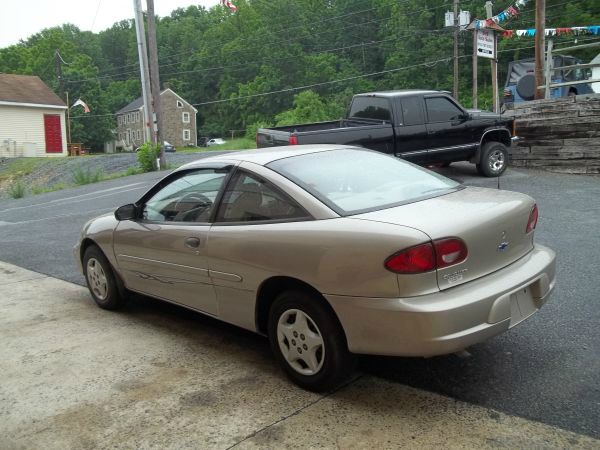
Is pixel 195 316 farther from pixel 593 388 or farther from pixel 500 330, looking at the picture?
pixel 593 388

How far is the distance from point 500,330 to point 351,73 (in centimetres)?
7247

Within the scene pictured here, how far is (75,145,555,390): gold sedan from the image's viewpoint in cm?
310

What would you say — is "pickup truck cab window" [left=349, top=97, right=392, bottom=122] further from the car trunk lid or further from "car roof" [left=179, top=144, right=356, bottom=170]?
the car trunk lid

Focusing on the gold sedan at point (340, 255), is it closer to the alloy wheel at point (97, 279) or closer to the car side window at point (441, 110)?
the alloy wheel at point (97, 279)

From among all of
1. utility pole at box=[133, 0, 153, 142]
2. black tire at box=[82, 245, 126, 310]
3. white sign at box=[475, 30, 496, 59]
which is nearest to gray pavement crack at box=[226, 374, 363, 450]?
black tire at box=[82, 245, 126, 310]

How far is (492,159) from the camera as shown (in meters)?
11.5

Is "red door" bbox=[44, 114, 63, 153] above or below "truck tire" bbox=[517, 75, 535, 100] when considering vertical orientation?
above

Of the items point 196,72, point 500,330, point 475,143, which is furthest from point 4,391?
point 196,72

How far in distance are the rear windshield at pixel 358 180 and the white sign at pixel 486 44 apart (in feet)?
49.7

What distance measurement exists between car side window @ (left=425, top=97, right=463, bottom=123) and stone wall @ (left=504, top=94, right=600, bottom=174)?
2.36m

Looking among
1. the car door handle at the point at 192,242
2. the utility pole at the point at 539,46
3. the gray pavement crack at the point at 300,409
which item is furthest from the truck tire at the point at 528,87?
the gray pavement crack at the point at 300,409

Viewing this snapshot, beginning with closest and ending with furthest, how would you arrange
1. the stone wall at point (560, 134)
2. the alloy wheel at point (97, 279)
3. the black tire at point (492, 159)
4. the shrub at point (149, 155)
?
the alloy wheel at point (97, 279)
the black tire at point (492, 159)
the stone wall at point (560, 134)
the shrub at point (149, 155)

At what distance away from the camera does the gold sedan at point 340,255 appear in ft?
10.2

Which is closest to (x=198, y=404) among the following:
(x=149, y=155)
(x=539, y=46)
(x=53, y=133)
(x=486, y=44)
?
(x=539, y=46)
